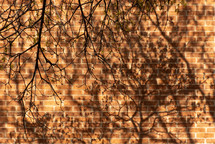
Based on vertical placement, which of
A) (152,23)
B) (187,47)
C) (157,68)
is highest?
(152,23)

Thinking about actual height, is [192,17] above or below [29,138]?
above

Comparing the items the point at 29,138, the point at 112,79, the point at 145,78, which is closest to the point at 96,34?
the point at 112,79

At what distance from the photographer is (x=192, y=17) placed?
364 centimetres

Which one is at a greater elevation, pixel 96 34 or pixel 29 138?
pixel 96 34

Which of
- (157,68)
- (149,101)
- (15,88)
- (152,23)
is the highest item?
(152,23)

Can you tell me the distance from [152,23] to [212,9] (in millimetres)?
863

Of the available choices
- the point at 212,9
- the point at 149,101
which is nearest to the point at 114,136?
the point at 149,101

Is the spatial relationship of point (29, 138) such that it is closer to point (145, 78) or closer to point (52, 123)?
point (52, 123)

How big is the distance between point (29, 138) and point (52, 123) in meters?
0.40

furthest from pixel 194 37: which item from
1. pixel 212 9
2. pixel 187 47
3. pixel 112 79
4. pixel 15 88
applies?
pixel 15 88

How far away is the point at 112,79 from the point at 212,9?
1.72 metres

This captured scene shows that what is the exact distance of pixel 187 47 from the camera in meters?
3.64

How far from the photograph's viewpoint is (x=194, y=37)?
3646 mm

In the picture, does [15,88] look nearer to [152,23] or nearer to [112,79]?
[112,79]
